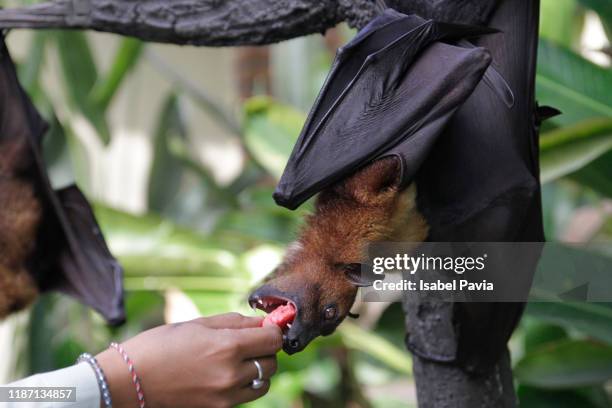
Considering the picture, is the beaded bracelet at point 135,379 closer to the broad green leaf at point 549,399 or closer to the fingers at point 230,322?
the fingers at point 230,322

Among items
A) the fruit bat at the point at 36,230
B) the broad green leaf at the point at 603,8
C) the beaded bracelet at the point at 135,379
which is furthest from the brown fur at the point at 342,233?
the broad green leaf at the point at 603,8

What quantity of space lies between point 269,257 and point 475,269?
103cm

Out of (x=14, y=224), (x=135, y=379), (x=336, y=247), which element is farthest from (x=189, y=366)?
(x=14, y=224)

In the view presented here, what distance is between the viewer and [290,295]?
0.63 metres

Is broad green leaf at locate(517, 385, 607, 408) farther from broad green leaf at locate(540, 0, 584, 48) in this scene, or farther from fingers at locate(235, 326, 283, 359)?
fingers at locate(235, 326, 283, 359)

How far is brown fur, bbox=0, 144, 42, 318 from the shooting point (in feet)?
3.28

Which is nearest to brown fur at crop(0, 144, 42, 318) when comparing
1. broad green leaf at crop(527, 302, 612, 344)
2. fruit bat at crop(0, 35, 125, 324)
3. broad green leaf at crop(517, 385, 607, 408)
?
fruit bat at crop(0, 35, 125, 324)

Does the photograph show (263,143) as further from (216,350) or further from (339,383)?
(216,350)

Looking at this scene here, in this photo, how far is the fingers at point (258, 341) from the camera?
62 centimetres

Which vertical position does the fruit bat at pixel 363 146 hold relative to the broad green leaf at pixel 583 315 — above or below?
above

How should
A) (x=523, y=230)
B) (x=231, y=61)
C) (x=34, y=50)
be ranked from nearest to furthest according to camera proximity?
(x=523, y=230) → (x=34, y=50) → (x=231, y=61)

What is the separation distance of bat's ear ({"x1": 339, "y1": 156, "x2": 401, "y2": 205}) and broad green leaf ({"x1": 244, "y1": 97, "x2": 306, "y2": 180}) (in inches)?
38.3

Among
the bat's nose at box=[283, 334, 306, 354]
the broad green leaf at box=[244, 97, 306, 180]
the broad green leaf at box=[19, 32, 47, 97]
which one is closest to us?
the bat's nose at box=[283, 334, 306, 354]

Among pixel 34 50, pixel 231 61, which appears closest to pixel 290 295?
pixel 34 50
